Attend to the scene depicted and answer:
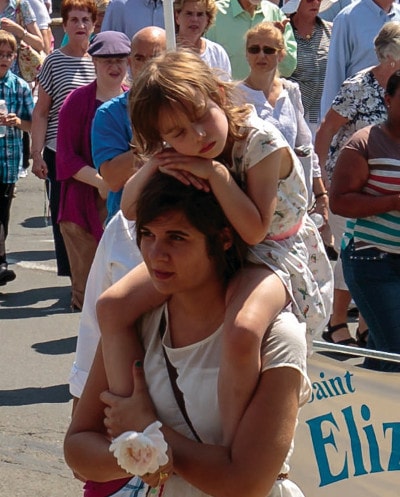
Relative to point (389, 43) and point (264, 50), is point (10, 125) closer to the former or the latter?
point (264, 50)

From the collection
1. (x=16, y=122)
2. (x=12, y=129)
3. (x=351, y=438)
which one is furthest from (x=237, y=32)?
(x=351, y=438)

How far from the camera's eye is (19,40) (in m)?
12.0

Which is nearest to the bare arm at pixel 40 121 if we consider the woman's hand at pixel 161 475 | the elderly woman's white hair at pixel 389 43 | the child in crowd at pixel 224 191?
the elderly woman's white hair at pixel 389 43

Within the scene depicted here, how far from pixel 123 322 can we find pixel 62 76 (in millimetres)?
5806

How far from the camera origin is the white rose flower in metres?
2.37

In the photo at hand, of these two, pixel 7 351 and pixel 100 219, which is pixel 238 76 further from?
pixel 7 351

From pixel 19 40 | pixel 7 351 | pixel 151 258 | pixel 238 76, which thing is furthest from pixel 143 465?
pixel 19 40

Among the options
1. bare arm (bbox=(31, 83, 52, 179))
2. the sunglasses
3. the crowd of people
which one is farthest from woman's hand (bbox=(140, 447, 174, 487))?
bare arm (bbox=(31, 83, 52, 179))

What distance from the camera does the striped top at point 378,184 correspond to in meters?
5.43

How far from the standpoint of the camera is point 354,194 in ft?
18.0

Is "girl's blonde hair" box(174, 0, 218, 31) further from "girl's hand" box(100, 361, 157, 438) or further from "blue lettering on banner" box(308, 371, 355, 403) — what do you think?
"girl's hand" box(100, 361, 157, 438)

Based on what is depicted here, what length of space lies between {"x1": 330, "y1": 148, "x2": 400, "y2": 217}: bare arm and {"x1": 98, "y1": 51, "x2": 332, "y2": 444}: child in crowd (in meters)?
2.64

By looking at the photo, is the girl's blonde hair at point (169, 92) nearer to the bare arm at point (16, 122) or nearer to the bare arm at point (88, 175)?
the bare arm at point (88, 175)

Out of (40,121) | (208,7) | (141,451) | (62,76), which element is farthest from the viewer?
(40,121)
